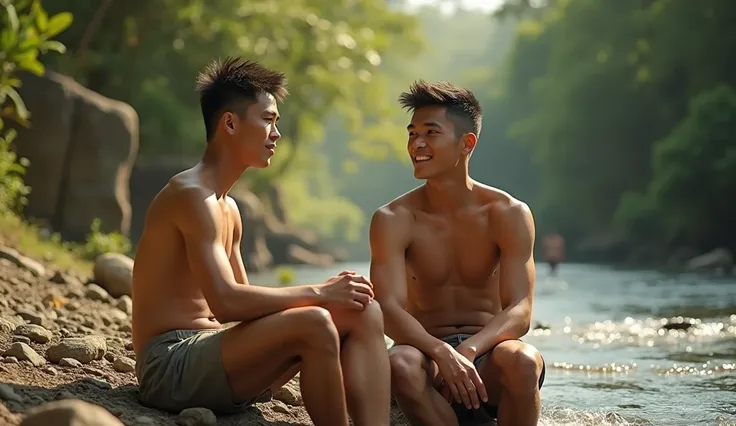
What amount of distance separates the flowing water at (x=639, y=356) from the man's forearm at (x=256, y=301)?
→ 199cm

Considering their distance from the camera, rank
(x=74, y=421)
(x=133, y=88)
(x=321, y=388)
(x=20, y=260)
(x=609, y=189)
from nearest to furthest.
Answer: (x=74, y=421) → (x=321, y=388) → (x=20, y=260) → (x=133, y=88) → (x=609, y=189)

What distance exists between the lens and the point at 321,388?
13.4ft

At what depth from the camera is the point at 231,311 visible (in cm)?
411

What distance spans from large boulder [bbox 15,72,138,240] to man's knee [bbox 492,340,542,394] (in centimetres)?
977

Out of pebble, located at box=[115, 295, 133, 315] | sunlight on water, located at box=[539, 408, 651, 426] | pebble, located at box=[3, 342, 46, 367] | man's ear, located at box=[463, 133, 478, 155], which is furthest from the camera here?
pebble, located at box=[115, 295, 133, 315]

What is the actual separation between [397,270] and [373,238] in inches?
7.7

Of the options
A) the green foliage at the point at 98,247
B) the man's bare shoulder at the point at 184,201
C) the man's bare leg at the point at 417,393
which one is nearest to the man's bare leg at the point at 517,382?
the man's bare leg at the point at 417,393

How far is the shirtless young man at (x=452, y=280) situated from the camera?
4566 millimetres

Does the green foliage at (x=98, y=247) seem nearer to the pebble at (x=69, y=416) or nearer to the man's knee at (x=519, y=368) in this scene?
the man's knee at (x=519, y=368)

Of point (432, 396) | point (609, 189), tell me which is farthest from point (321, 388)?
point (609, 189)

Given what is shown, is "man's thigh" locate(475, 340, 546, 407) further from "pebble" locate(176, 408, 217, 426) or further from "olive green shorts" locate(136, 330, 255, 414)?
"pebble" locate(176, 408, 217, 426)

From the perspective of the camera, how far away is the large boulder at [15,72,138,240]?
1338 cm

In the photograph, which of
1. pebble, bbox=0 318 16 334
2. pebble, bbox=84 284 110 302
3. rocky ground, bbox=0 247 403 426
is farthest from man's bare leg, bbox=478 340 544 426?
pebble, bbox=84 284 110 302

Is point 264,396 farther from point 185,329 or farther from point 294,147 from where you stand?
point 294,147
